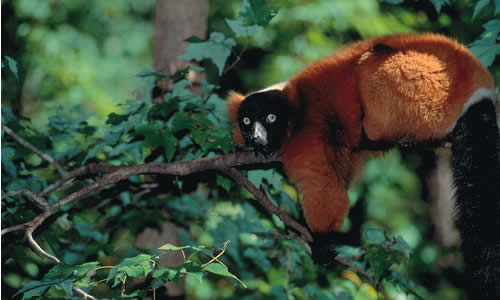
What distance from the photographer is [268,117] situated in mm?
3607

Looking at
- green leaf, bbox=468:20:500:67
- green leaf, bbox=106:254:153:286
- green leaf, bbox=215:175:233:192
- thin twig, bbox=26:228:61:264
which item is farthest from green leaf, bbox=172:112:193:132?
green leaf, bbox=468:20:500:67

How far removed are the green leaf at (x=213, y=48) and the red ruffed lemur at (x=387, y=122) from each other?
626 millimetres

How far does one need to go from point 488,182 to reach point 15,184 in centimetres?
321

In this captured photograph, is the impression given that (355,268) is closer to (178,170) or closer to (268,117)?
(268,117)

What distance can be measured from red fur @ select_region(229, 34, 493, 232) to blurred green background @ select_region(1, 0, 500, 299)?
575 mm

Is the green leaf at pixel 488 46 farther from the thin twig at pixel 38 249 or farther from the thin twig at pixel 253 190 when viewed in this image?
the thin twig at pixel 38 249

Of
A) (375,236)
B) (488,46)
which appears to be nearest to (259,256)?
(375,236)

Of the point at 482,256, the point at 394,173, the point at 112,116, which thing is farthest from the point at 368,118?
the point at 394,173

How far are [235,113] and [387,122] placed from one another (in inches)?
56.5

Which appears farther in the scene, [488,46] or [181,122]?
[488,46]

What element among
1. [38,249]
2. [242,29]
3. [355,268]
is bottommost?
[355,268]

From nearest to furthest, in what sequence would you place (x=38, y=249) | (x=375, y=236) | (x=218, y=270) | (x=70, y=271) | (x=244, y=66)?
(x=218, y=270)
(x=70, y=271)
(x=38, y=249)
(x=375, y=236)
(x=244, y=66)

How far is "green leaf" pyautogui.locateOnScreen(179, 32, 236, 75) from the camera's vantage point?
3.13 metres

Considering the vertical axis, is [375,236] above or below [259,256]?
above
